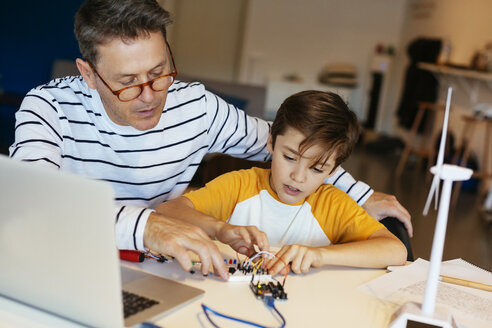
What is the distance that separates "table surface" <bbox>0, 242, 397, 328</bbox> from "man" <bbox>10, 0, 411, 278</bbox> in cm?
6

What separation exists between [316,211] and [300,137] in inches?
9.4

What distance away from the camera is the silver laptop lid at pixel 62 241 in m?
0.78

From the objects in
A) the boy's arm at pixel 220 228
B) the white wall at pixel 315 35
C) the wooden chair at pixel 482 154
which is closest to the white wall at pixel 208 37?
the white wall at pixel 315 35

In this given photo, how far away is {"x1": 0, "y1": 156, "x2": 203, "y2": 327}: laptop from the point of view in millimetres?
783

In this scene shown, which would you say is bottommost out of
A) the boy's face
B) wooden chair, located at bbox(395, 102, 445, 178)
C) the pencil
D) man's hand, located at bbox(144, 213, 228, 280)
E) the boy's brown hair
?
wooden chair, located at bbox(395, 102, 445, 178)

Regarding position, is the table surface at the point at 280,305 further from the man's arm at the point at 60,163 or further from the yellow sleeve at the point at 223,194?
the yellow sleeve at the point at 223,194

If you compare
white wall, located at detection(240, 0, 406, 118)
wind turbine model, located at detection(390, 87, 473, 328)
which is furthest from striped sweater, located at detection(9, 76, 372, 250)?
white wall, located at detection(240, 0, 406, 118)

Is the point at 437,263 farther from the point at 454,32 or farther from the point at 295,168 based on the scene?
the point at 454,32

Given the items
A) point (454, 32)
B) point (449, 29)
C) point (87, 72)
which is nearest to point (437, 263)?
point (87, 72)

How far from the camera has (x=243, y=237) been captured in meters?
1.28

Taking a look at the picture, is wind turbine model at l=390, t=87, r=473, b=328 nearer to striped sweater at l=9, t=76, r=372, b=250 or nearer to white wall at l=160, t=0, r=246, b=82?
striped sweater at l=9, t=76, r=372, b=250

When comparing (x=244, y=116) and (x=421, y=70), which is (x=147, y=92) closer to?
(x=244, y=116)

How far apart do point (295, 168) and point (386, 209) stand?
0.33 metres

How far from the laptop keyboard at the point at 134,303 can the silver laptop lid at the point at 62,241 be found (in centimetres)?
8
